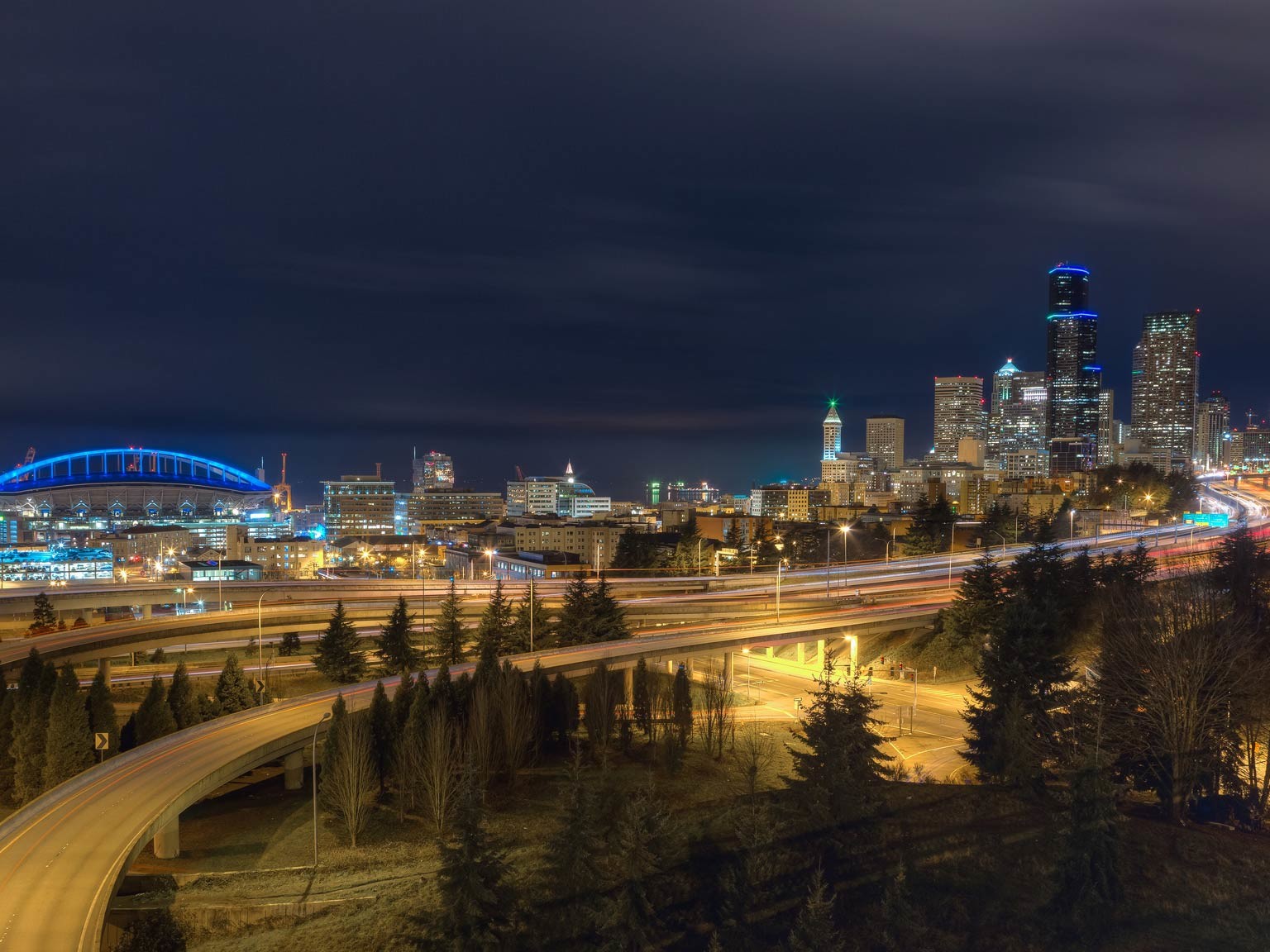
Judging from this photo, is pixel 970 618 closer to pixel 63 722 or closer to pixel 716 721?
pixel 716 721

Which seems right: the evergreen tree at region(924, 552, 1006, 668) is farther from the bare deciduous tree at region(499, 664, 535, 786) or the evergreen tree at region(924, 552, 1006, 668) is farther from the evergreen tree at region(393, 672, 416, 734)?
the evergreen tree at region(393, 672, 416, 734)

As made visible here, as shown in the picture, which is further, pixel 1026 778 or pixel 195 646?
pixel 195 646

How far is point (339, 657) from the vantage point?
1395 inches

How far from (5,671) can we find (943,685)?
37.6 metres

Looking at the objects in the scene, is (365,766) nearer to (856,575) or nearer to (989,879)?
(989,879)

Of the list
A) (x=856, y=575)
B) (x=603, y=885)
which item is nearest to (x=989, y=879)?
(x=603, y=885)

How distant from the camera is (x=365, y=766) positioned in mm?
22359

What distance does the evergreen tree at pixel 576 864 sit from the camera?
17469 millimetres

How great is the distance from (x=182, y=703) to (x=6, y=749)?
4.69 meters

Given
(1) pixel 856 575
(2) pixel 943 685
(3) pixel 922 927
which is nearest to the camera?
(3) pixel 922 927

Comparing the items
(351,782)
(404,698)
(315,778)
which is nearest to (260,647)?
(404,698)

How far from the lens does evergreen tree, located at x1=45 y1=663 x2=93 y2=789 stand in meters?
24.0

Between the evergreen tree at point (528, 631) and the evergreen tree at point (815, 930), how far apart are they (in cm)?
2087

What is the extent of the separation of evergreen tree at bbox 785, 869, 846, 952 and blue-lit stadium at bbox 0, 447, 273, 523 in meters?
142
